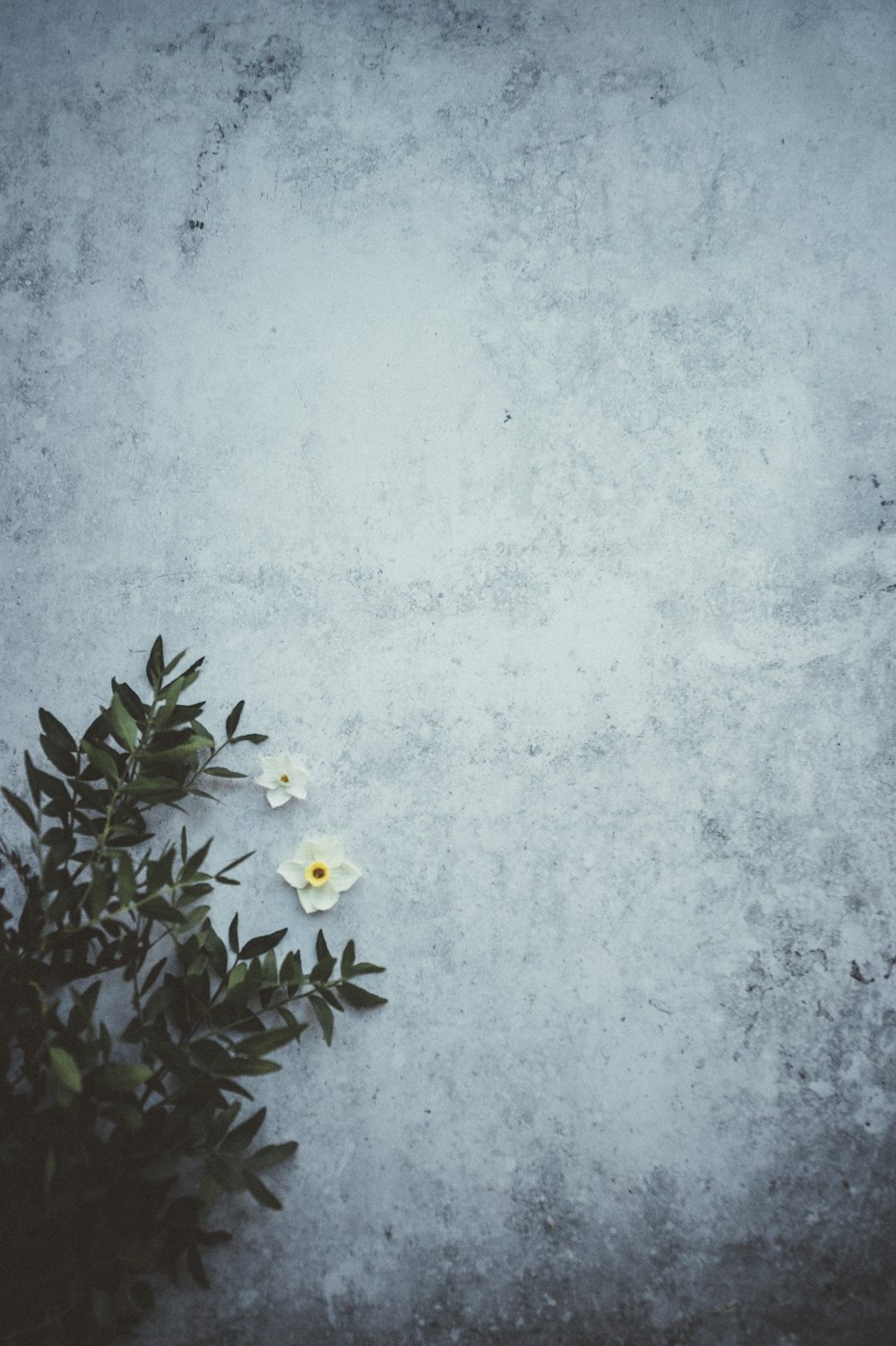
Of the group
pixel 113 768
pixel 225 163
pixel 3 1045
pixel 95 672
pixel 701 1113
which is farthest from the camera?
pixel 225 163

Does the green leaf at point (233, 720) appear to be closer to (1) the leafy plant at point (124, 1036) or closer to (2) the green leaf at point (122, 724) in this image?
(1) the leafy plant at point (124, 1036)

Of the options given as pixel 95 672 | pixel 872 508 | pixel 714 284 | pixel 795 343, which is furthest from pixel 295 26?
pixel 872 508

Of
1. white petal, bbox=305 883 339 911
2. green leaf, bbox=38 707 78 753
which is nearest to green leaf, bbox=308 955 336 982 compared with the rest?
white petal, bbox=305 883 339 911

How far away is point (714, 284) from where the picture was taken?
1.66 metres

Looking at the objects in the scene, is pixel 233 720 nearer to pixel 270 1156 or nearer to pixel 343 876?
pixel 343 876

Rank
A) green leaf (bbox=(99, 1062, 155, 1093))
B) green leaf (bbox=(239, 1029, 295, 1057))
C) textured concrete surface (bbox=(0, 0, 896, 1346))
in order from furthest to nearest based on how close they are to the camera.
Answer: textured concrete surface (bbox=(0, 0, 896, 1346)) < green leaf (bbox=(239, 1029, 295, 1057)) < green leaf (bbox=(99, 1062, 155, 1093))

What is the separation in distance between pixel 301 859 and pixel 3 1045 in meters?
0.54

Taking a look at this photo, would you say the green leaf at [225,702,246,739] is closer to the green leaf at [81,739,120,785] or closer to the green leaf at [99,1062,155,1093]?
the green leaf at [81,739,120,785]

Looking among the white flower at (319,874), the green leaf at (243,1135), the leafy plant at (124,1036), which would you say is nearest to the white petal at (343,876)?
the white flower at (319,874)

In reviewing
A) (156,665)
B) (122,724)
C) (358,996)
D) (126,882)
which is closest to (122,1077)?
(126,882)

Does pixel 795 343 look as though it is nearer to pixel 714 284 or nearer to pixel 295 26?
pixel 714 284

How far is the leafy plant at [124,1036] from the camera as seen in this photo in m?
1.12

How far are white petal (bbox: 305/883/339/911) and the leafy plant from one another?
0.07 meters

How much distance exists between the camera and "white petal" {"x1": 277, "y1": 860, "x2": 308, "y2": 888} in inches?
58.3
